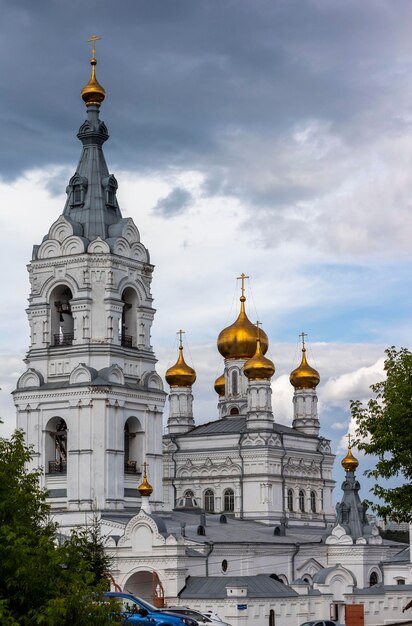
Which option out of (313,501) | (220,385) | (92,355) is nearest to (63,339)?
(92,355)

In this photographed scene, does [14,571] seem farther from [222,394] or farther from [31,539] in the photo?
[222,394]

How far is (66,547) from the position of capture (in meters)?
20.1

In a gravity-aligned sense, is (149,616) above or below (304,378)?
below

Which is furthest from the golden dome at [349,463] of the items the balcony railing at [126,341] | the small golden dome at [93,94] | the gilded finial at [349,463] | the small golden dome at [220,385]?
the small golden dome at [93,94]

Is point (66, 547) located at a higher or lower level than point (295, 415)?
lower

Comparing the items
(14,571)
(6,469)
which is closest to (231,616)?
(6,469)

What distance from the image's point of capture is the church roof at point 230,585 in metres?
40.1

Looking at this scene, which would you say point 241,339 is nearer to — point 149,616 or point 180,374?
point 180,374

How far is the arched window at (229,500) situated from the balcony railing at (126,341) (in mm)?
11960

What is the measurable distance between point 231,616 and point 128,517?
5.94m

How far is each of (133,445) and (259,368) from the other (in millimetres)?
11826

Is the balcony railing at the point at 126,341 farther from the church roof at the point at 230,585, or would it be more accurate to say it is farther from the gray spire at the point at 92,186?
the church roof at the point at 230,585

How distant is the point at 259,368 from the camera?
55.8m

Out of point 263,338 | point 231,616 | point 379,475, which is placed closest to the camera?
point 379,475
